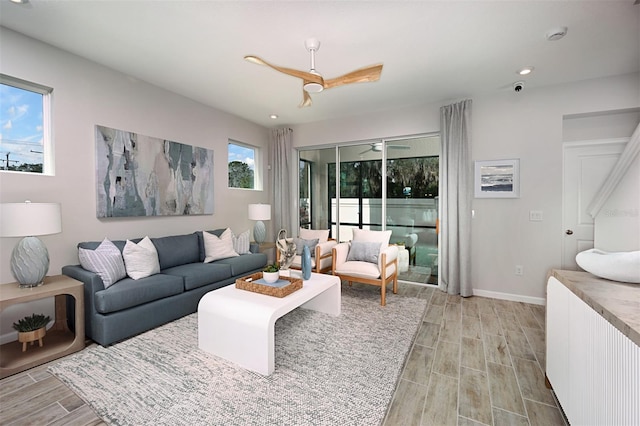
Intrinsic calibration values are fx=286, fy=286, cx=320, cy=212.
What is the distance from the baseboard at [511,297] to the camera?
3.67m

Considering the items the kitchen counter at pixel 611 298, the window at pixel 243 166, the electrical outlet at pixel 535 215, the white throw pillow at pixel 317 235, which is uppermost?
the window at pixel 243 166

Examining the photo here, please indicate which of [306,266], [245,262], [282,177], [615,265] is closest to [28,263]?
[245,262]

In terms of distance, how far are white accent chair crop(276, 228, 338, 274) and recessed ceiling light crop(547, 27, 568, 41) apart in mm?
3300

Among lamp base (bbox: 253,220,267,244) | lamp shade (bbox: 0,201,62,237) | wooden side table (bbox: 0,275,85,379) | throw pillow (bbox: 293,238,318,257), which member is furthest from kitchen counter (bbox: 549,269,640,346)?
lamp base (bbox: 253,220,267,244)

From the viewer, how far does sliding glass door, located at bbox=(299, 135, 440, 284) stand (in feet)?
14.6

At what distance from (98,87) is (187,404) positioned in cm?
330

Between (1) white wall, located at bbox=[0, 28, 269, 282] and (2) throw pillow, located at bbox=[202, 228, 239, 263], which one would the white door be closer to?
(2) throw pillow, located at bbox=[202, 228, 239, 263]

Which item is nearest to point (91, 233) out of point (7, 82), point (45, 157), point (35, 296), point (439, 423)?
point (45, 157)

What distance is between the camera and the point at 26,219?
2199mm

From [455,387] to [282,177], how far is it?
14.0 ft

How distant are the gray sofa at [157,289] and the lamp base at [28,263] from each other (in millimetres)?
298

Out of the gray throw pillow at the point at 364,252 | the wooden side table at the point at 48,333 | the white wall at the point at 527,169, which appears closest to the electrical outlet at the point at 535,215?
the white wall at the point at 527,169

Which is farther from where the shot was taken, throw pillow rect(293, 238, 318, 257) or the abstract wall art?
throw pillow rect(293, 238, 318, 257)

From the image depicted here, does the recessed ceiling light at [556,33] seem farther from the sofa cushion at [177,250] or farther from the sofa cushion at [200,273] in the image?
the sofa cushion at [177,250]
